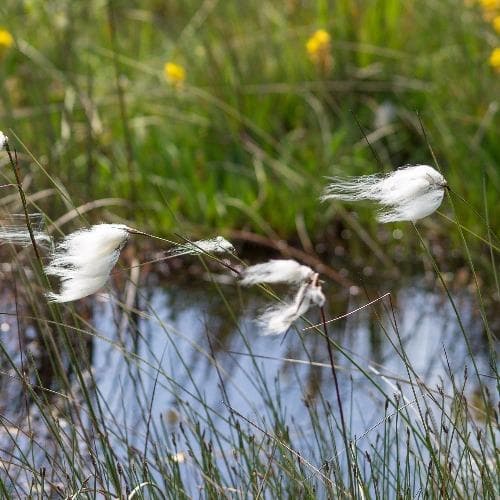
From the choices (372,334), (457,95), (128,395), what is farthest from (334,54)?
(128,395)

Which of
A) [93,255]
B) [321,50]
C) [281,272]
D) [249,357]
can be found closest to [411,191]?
[281,272]

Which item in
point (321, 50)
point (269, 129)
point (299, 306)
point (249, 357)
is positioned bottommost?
point (249, 357)

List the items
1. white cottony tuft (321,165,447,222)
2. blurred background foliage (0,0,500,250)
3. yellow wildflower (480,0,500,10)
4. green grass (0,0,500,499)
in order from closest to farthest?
white cottony tuft (321,165,447,222) → green grass (0,0,500,499) → blurred background foliage (0,0,500,250) → yellow wildflower (480,0,500,10)

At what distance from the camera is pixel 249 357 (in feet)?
10.1

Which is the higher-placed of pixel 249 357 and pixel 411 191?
pixel 411 191

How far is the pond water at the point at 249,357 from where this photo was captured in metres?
2.71

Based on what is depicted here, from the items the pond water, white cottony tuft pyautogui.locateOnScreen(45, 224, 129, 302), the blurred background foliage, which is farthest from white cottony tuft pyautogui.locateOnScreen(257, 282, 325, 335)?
the blurred background foliage

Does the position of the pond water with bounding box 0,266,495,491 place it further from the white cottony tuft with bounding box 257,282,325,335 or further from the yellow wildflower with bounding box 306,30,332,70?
the yellow wildflower with bounding box 306,30,332,70

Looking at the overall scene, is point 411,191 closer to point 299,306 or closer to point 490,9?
point 299,306

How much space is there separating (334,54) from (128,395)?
2.53 meters

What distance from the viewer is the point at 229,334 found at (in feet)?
10.9

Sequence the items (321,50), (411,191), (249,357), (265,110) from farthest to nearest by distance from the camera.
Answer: (265,110), (321,50), (249,357), (411,191)

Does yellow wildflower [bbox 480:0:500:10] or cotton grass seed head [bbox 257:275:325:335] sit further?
yellow wildflower [bbox 480:0:500:10]

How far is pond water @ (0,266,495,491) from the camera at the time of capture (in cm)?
271
